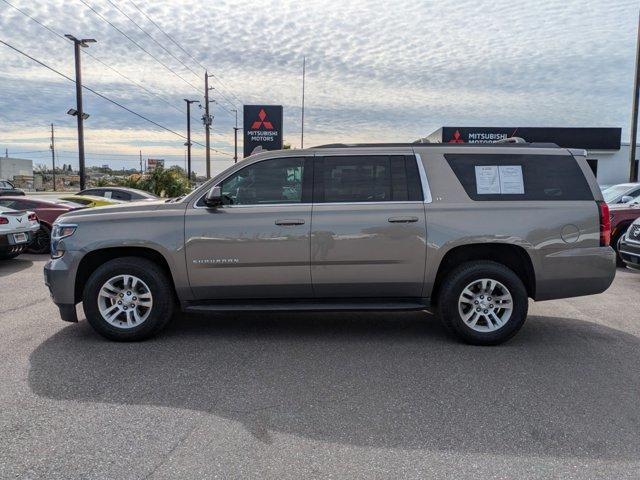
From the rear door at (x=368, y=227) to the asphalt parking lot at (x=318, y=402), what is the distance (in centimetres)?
64

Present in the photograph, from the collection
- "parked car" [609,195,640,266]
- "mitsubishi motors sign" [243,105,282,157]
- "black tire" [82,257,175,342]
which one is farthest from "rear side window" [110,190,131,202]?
"parked car" [609,195,640,266]

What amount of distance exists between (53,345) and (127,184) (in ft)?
96.5

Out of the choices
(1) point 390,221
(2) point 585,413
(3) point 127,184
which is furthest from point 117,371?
(3) point 127,184

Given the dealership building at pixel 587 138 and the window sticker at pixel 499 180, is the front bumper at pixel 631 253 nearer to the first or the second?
the window sticker at pixel 499 180

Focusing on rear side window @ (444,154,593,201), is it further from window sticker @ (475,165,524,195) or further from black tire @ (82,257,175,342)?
black tire @ (82,257,175,342)

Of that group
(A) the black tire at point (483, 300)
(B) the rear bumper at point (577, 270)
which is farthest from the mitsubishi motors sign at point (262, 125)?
(B) the rear bumper at point (577, 270)

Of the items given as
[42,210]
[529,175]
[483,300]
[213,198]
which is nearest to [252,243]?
[213,198]

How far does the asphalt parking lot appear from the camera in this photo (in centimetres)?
317

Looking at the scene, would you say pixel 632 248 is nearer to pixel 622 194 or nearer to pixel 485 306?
pixel 622 194

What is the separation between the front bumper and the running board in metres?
4.50

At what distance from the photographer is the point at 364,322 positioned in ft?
20.6

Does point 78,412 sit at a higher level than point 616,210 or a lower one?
lower

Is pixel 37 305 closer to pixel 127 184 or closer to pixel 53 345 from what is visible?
pixel 53 345

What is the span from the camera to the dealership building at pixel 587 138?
29000mm
